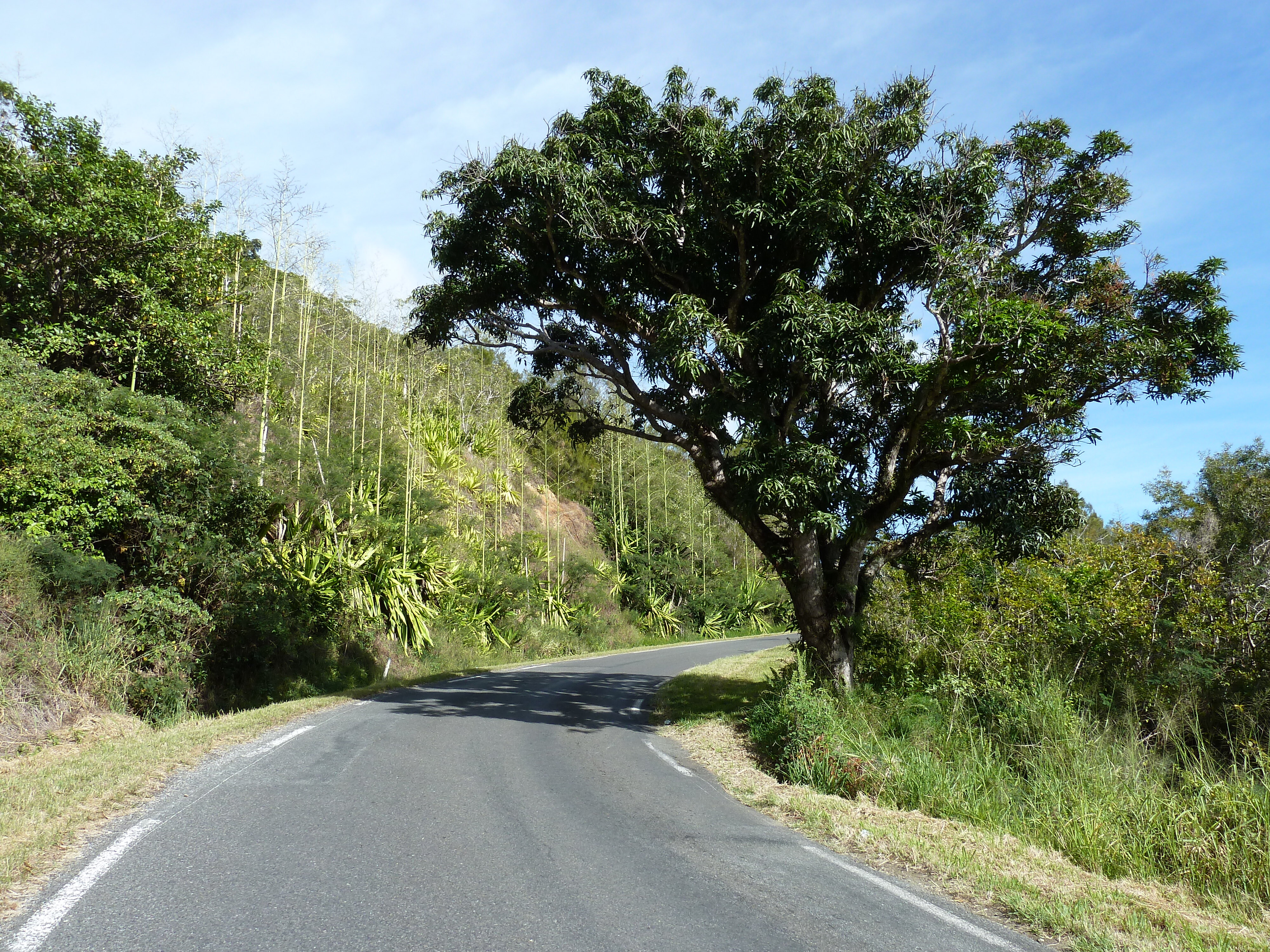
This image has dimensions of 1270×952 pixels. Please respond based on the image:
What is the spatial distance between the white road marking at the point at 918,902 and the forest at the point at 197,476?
328 inches

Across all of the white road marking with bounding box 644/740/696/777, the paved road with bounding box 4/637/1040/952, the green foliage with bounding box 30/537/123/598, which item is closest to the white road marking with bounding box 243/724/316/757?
the paved road with bounding box 4/637/1040/952

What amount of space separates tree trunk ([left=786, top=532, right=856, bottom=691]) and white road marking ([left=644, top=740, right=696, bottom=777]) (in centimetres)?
293

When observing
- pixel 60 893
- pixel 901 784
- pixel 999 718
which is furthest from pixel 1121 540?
pixel 60 893

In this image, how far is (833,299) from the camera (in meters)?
12.1

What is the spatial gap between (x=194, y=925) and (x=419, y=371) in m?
25.7

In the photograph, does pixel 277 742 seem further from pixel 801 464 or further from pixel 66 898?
pixel 801 464

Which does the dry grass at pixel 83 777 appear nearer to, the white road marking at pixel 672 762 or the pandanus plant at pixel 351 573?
the white road marking at pixel 672 762

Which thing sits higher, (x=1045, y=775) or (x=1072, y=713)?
(x=1072, y=713)

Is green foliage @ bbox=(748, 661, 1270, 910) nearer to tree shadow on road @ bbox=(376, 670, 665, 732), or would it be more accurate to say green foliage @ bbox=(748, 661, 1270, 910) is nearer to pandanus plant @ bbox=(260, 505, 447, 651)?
tree shadow on road @ bbox=(376, 670, 665, 732)

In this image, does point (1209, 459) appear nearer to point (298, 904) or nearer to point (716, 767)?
point (716, 767)

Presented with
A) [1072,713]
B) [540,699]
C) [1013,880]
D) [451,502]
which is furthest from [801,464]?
[451,502]

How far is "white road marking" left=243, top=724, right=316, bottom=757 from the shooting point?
8703 mm

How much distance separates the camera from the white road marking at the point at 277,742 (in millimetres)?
8703

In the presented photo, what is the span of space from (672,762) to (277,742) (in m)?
4.52
